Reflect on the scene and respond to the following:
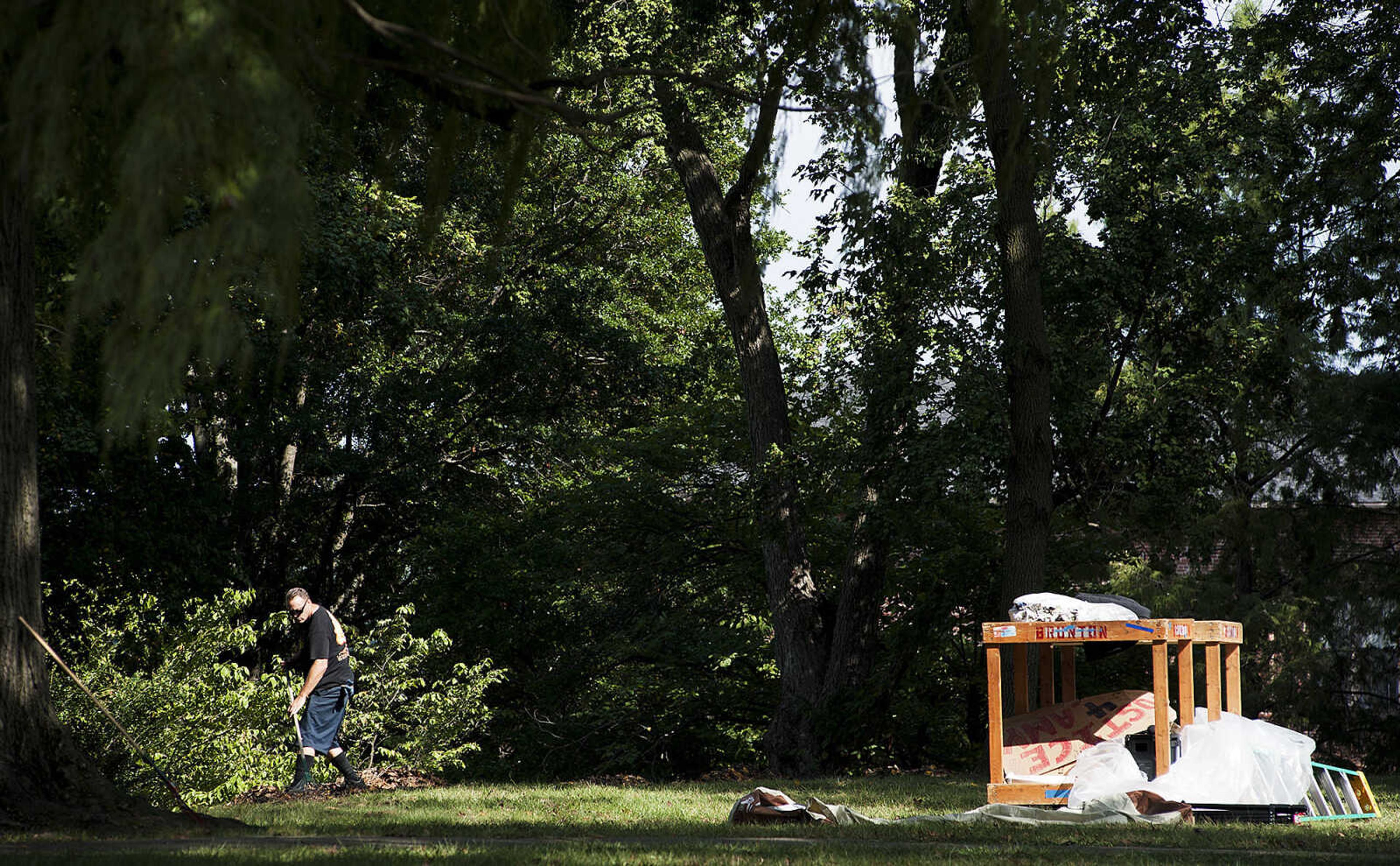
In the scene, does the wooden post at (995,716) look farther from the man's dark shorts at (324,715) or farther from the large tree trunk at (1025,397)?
the man's dark shorts at (324,715)

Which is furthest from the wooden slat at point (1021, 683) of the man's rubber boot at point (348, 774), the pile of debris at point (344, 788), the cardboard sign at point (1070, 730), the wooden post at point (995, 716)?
the man's rubber boot at point (348, 774)

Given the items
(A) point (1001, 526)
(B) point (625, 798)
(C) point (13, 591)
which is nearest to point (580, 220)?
(A) point (1001, 526)

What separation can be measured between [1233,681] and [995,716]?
101 inches

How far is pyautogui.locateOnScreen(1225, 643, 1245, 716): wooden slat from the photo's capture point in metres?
11.6

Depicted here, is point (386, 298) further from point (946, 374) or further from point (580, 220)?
point (946, 374)

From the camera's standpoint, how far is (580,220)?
84.9 ft

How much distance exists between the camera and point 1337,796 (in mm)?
9953

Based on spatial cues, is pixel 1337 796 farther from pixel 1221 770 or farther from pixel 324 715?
pixel 324 715

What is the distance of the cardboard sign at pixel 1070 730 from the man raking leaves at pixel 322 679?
20.2 feet

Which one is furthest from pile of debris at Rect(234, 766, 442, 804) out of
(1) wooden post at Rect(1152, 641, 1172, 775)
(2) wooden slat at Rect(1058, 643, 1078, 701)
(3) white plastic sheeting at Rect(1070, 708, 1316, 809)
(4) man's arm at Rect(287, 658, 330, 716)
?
(1) wooden post at Rect(1152, 641, 1172, 775)

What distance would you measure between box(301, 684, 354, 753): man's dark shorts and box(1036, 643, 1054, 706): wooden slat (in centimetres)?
675

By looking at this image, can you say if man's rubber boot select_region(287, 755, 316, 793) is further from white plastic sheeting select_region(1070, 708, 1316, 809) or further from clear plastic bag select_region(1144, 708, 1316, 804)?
clear plastic bag select_region(1144, 708, 1316, 804)

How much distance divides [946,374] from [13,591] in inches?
422

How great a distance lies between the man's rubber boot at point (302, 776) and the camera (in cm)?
1278
